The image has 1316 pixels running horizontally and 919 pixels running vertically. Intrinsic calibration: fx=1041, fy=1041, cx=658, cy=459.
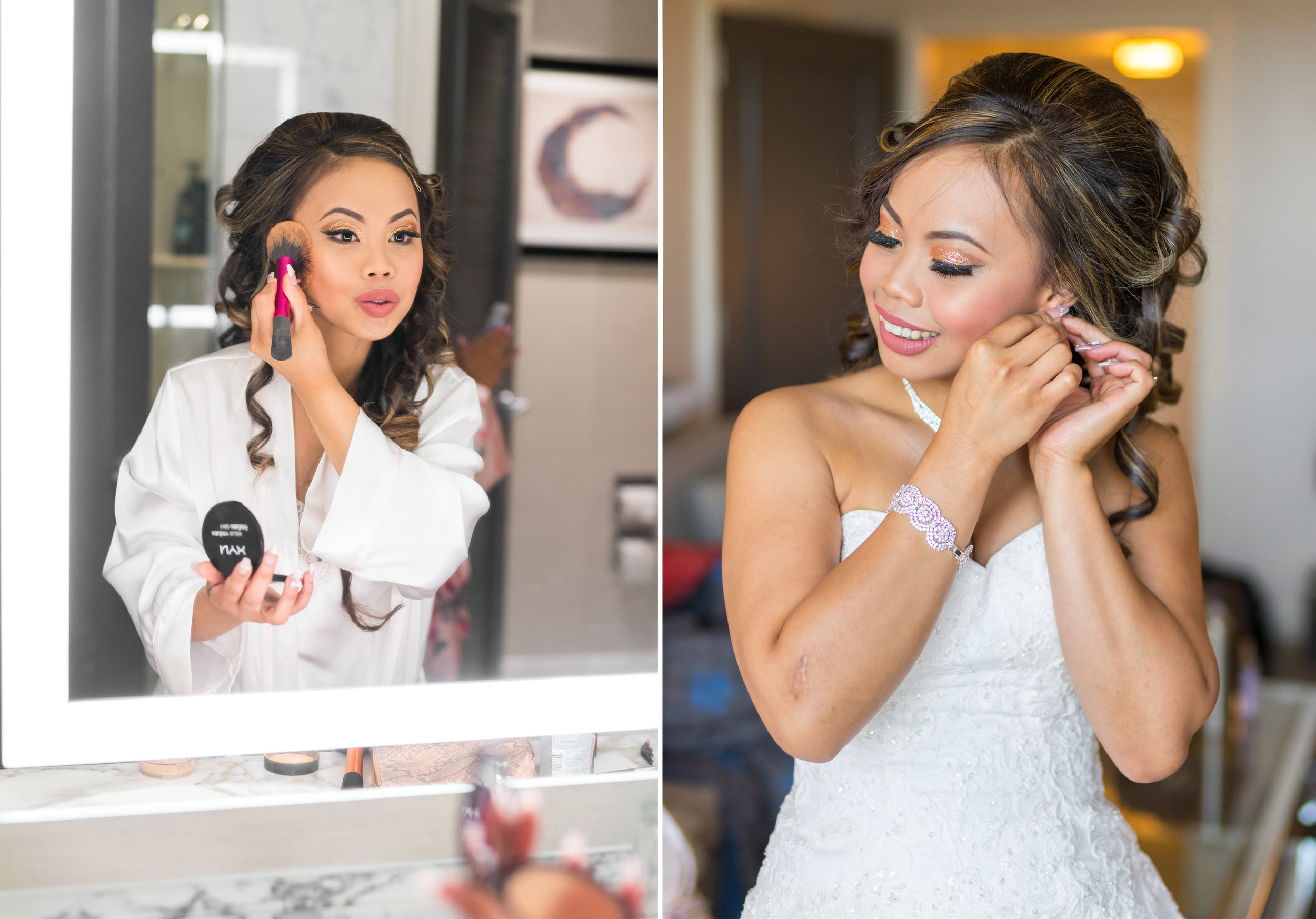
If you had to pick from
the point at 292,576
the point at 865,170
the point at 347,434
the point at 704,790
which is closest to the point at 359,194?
the point at 347,434

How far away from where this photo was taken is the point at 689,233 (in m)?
4.14

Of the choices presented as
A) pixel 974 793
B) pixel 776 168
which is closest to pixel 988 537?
pixel 974 793

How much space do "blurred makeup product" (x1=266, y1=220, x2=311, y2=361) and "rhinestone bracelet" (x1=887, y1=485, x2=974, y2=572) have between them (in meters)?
0.53

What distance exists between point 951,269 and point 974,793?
49 cm

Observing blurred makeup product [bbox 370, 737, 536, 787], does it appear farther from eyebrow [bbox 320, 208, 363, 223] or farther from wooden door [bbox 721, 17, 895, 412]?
wooden door [bbox 721, 17, 895, 412]

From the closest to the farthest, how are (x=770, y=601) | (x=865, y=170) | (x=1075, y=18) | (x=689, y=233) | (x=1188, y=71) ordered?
(x=770, y=601) < (x=865, y=170) < (x=689, y=233) < (x=1075, y=18) < (x=1188, y=71)

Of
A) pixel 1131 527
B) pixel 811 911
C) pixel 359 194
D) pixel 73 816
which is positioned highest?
pixel 359 194

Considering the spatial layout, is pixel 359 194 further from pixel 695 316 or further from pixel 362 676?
pixel 695 316

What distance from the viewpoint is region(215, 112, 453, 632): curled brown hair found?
0.85m

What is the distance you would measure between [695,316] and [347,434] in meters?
3.41

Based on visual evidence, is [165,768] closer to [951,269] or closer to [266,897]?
[266,897]

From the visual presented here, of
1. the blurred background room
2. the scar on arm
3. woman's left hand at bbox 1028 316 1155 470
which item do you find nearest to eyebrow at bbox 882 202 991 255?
woman's left hand at bbox 1028 316 1155 470

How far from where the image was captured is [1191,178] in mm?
3092

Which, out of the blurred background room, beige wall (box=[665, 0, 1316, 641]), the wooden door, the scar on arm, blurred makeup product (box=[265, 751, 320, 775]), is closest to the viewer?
the scar on arm
